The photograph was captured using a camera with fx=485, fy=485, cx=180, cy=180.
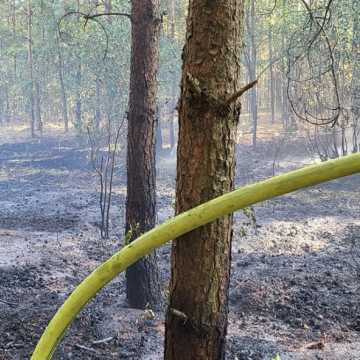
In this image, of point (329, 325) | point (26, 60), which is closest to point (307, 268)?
point (329, 325)

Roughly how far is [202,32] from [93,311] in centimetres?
454

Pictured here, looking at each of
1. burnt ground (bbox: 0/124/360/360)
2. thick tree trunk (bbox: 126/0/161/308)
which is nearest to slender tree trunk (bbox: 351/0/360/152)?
burnt ground (bbox: 0/124/360/360)

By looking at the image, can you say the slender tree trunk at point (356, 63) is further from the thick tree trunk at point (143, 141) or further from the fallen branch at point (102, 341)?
the fallen branch at point (102, 341)

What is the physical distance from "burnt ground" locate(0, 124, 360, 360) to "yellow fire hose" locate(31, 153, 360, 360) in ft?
4.59

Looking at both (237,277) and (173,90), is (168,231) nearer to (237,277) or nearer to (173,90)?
(237,277)

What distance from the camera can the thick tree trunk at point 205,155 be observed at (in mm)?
1582

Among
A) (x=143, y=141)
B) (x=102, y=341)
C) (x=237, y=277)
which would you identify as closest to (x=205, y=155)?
(x=102, y=341)

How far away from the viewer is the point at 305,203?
11820mm

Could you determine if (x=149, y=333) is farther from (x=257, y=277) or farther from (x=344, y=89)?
(x=344, y=89)

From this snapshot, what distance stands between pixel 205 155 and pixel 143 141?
12.7ft

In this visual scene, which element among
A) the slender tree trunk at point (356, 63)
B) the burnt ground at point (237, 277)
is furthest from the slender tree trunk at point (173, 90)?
the slender tree trunk at point (356, 63)

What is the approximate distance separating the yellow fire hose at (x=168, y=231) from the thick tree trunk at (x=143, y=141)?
402 centimetres

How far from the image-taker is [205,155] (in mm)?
1602

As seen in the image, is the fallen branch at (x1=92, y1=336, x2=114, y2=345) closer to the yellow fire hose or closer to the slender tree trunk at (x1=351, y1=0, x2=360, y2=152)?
the yellow fire hose
